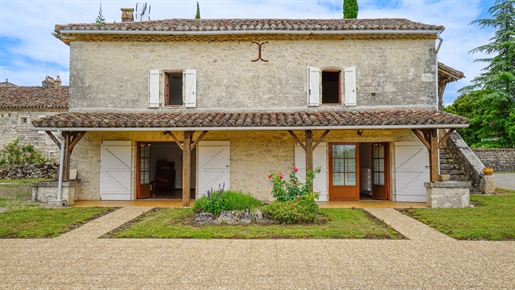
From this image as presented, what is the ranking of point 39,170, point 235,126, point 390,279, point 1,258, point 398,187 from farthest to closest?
1. point 39,170
2. point 398,187
3. point 235,126
4. point 1,258
5. point 390,279

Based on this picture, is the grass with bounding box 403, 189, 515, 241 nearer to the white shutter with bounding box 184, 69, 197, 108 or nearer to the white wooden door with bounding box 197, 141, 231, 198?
the white wooden door with bounding box 197, 141, 231, 198

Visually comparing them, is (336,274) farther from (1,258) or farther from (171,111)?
(171,111)

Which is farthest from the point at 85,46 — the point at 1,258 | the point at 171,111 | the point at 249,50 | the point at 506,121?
the point at 506,121

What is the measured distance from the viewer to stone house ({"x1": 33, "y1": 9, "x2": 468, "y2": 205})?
33.7 feet

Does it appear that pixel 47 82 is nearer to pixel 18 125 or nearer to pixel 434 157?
pixel 18 125

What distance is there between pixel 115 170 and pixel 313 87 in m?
6.63

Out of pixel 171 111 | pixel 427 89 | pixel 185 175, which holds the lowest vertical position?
pixel 185 175

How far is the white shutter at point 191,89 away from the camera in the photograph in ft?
34.3

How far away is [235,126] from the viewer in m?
8.76

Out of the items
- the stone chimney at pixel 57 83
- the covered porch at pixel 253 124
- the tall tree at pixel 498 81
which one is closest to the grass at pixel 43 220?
the covered porch at pixel 253 124

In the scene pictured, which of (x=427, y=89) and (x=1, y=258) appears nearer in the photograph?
(x=1, y=258)

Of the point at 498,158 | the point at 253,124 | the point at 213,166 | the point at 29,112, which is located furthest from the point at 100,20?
the point at 498,158

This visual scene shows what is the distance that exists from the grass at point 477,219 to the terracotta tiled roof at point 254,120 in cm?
224

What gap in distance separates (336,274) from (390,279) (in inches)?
23.8
